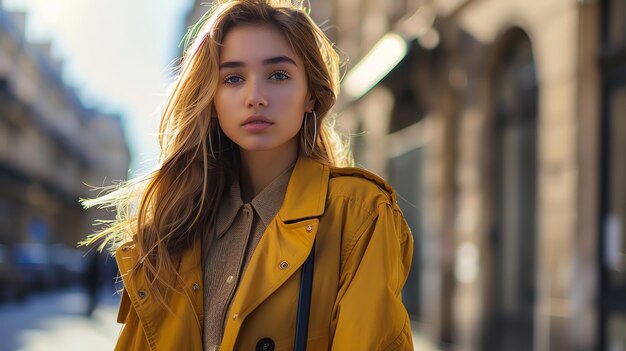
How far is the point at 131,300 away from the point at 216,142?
559 millimetres

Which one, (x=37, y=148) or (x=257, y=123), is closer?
(x=257, y=123)

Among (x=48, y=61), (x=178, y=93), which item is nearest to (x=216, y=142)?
(x=178, y=93)

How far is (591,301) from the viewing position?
785cm

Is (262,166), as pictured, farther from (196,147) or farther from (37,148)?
(37,148)

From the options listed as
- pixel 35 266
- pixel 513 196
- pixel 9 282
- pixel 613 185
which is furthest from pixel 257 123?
pixel 35 266

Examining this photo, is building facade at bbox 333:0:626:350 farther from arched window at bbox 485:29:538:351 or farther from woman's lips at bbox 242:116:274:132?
woman's lips at bbox 242:116:274:132

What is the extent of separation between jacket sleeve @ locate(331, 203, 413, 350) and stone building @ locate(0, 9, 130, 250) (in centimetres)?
3256

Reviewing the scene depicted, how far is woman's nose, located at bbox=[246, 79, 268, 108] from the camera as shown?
7.86ft

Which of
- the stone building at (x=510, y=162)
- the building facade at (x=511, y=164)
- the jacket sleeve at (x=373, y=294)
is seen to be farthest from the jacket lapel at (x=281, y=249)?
the stone building at (x=510, y=162)

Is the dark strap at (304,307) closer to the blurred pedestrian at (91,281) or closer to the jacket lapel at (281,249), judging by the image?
the jacket lapel at (281,249)

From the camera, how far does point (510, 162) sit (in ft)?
34.5

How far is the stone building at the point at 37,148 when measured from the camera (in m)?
50.3

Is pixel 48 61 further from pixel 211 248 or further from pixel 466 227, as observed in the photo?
pixel 211 248

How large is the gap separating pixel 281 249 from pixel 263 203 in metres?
0.26
